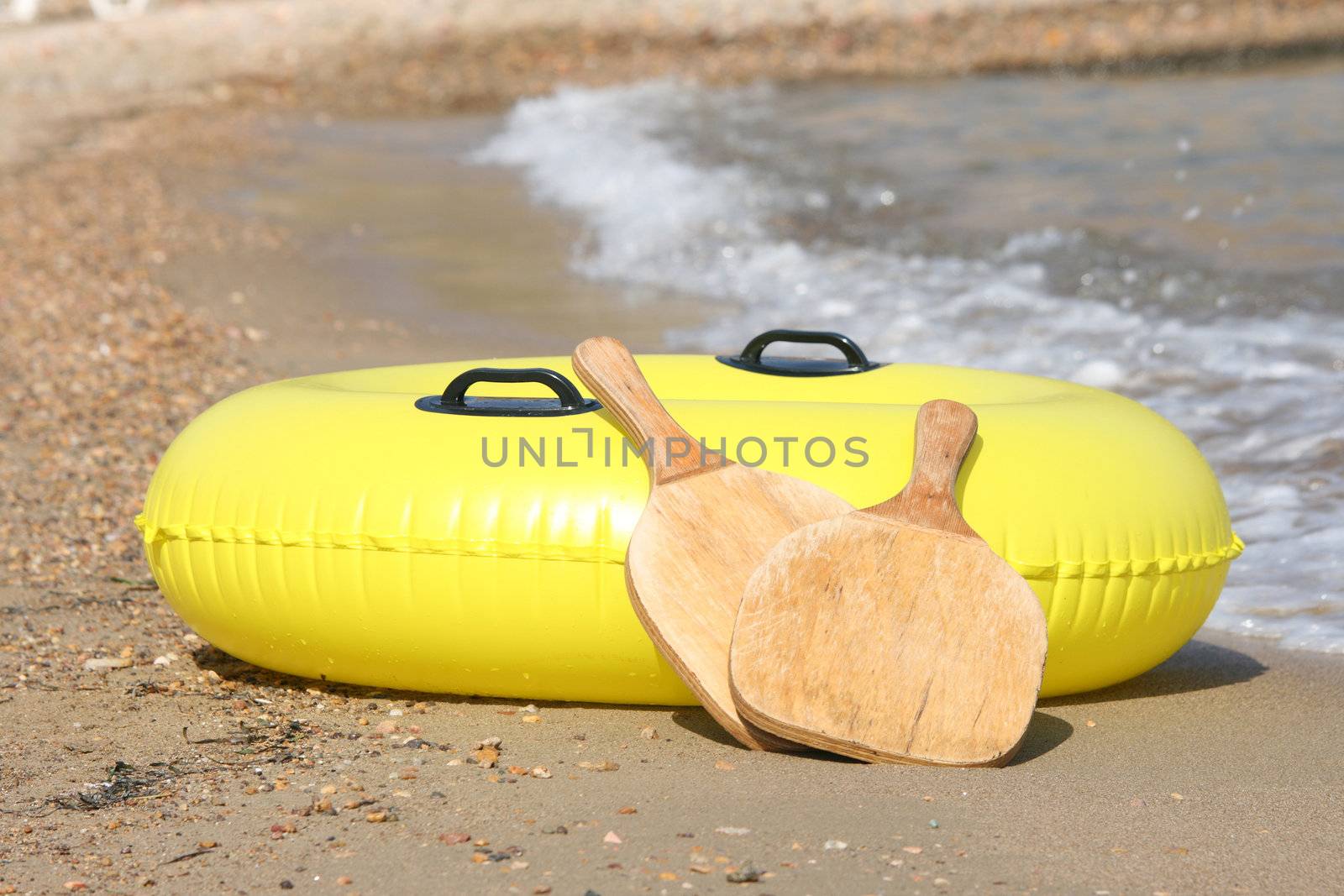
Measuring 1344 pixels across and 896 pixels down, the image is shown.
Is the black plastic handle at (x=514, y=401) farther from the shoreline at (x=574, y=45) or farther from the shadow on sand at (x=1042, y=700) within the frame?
the shoreline at (x=574, y=45)

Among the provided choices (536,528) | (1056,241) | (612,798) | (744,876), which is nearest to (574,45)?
(1056,241)

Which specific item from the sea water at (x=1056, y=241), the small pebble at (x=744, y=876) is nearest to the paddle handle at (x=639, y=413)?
the small pebble at (x=744, y=876)

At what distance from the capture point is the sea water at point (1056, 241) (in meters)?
4.57

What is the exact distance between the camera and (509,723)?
266 centimetres

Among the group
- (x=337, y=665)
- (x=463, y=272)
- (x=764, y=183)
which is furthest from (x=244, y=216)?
(x=337, y=665)

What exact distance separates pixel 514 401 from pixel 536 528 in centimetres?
38

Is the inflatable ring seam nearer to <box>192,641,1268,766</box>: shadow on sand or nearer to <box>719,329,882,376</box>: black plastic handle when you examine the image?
<box>192,641,1268,766</box>: shadow on sand

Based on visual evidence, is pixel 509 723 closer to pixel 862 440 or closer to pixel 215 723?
pixel 215 723

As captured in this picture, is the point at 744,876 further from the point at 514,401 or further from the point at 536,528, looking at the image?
the point at 514,401

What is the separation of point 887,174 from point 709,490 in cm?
782

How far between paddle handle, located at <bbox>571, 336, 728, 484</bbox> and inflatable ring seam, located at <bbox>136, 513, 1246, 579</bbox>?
0.19 meters

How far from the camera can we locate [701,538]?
253 cm

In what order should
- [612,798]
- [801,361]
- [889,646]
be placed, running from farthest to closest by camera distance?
[801,361] < [889,646] < [612,798]

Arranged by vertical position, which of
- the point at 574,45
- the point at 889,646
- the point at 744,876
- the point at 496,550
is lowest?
the point at 744,876
